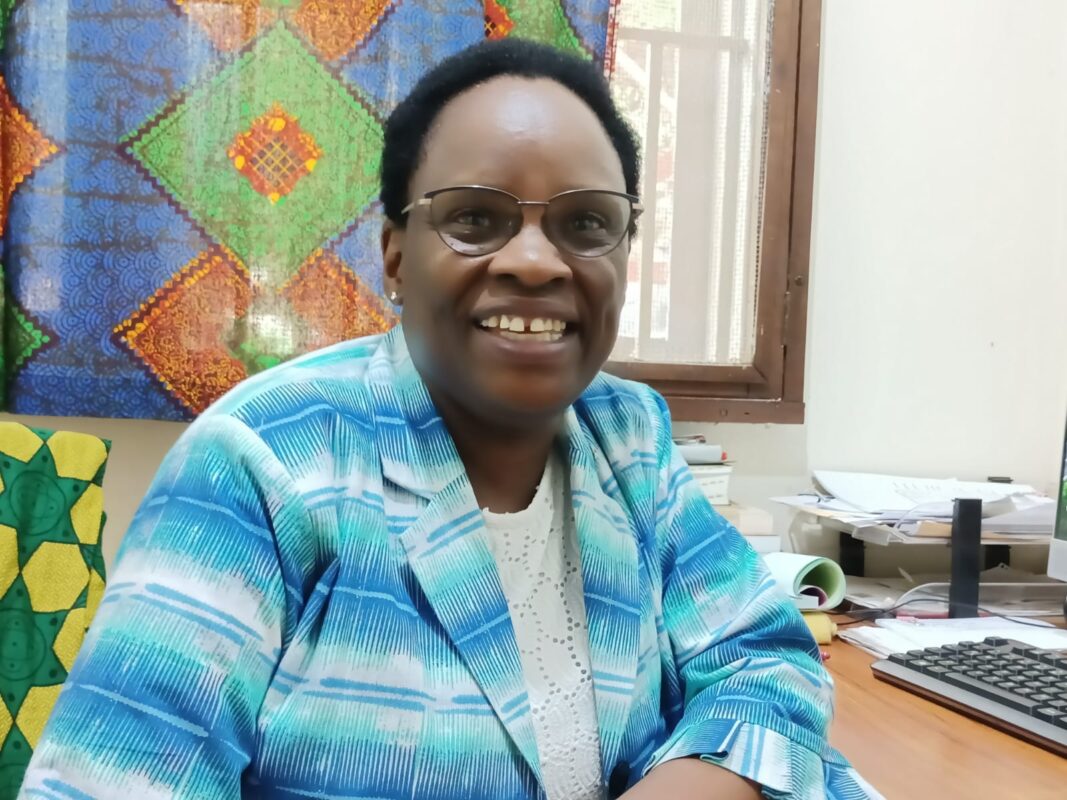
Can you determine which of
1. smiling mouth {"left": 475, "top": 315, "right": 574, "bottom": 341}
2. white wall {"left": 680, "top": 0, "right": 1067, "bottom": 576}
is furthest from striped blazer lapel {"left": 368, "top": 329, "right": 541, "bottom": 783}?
white wall {"left": 680, "top": 0, "right": 1067, "bottom": 576}

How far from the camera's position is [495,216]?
0.73 m

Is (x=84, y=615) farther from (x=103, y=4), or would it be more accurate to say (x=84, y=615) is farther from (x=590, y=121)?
(x=103, y=4)

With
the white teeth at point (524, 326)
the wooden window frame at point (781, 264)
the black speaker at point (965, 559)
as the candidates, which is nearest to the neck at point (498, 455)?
the white teeth at point (524, 326)

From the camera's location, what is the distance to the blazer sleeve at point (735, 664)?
72 cm

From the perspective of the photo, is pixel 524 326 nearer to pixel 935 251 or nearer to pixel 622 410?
pixel 622 410

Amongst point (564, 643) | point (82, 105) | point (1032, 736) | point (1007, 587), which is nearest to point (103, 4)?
point (82, 105)

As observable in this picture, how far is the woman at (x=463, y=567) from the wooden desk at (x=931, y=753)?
0.08m

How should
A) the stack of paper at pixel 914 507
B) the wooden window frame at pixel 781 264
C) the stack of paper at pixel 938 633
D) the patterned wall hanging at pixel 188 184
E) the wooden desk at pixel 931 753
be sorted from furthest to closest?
the wooden window frame at pixel 781 264, the stack of paper at pixel 914 507, the patterned wall hanging at pixel 188 184, the stack of paper at pixel 938 633, the wooden desk at pixel 931 753

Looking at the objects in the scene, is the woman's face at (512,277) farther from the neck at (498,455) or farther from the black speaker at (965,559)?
the black speaker at (965,559)

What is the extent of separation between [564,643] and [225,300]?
0.91 m

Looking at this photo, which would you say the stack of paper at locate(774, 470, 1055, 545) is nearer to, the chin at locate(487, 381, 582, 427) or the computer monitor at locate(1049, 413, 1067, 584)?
the computer monitor at locate(1049, 413, 1067, 584)

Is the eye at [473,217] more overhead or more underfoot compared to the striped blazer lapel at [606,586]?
more overhead

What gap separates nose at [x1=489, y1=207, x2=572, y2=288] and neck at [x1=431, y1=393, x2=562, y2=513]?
0.15m

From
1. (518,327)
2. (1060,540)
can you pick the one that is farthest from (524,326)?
(1060,540)
